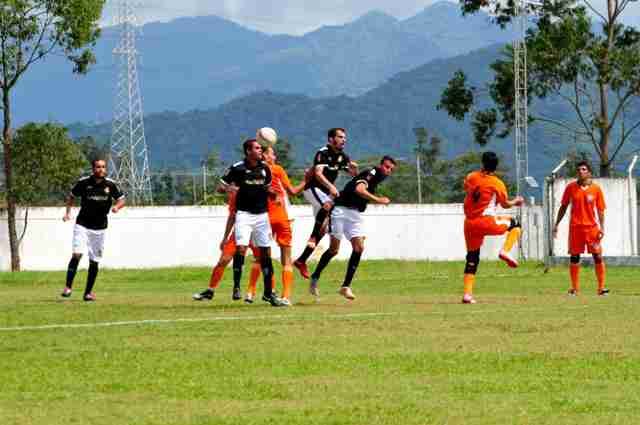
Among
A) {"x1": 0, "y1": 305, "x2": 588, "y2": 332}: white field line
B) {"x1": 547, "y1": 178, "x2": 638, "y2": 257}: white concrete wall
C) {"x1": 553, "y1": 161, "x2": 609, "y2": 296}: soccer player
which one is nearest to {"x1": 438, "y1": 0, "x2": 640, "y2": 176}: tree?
{"x1": 547, "y1": 178, "x2": 638, "y2": 257}: white concrete wall

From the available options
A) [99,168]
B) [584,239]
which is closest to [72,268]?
[99,168]

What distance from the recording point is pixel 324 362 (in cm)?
1252

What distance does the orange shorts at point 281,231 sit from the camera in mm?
20281

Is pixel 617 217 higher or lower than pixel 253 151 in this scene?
lower

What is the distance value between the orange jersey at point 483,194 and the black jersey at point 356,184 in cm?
125

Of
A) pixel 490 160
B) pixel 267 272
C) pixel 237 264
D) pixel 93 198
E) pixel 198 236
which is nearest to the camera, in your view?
pixel 267 272

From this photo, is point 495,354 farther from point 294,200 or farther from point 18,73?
point 294,200

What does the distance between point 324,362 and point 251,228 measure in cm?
701

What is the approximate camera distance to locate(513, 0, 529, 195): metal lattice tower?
56.7 meters

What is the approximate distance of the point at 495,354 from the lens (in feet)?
42.9

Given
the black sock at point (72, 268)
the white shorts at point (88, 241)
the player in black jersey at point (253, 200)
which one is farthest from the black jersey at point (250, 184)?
the black sock at point (72, 268)

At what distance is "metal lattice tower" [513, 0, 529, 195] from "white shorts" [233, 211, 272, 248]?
122 ft

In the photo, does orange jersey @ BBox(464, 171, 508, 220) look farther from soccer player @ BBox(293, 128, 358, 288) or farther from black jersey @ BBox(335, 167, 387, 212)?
soccer player @ BBox(293, 128, 358, 288)

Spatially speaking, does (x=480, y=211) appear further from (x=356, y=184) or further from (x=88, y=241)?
(x=88, y=241)
